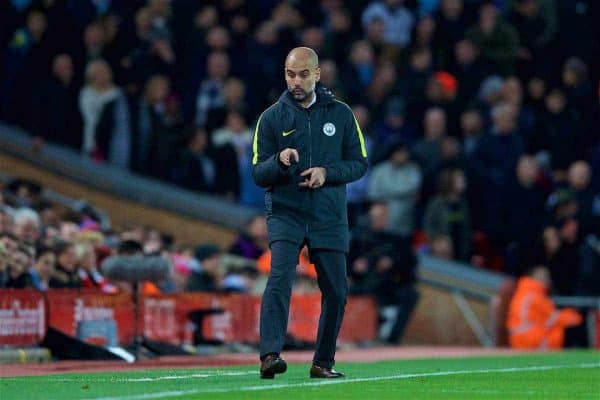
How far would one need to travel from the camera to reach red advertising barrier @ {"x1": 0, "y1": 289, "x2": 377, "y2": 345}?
15516mm

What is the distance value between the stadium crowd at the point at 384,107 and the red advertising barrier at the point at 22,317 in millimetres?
5276

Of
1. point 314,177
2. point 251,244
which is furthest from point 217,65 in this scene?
point 314,177

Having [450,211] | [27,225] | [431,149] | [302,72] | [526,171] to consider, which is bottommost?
[27,225]

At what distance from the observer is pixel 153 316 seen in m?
17.8

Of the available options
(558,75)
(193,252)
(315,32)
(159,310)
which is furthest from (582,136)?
(159,310)

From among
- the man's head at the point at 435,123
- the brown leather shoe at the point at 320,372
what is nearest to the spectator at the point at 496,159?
the man's head at the point at 435,123

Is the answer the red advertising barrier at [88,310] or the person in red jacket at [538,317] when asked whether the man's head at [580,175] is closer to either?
the person in red jacket at [538,317]

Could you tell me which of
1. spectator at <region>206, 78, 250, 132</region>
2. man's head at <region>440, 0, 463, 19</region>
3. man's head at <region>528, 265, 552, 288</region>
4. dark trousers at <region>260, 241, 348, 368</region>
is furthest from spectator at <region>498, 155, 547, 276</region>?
dark trousers at <region>260, 241, 348, 368</region>

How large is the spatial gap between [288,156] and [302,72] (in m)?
0.63

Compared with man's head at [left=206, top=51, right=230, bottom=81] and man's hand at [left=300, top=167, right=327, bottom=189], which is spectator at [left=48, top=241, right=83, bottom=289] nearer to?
man's hand at [left=300, top=167, right=327, bottom=189]

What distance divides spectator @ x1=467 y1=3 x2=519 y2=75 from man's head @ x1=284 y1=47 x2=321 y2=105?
14.0 meters

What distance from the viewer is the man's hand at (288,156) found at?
10938 millimetres

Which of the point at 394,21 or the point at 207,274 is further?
the point at 394,21

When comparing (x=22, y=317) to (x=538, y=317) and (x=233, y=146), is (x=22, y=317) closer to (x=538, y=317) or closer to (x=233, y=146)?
(x=233, y=146)
